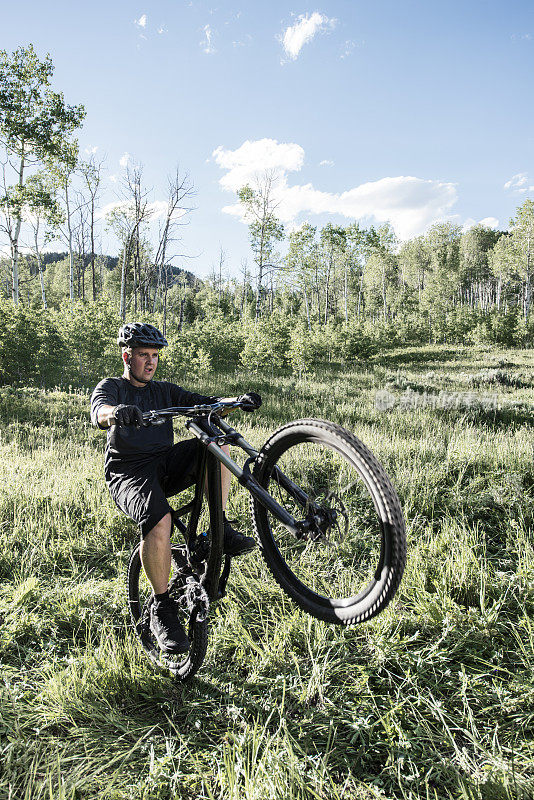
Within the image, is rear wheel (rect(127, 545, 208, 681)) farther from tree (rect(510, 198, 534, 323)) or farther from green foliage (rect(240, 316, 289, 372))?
tree (rect(510, 198, 534, 323))

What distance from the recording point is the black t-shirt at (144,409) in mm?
2795

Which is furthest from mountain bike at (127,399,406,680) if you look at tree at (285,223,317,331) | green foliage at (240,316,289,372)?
tree at (285,223,317,331)

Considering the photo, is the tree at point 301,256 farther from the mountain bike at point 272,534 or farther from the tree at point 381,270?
the mountain bike at point 272,534

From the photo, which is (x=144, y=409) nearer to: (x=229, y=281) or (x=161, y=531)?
(x=161, y=531)

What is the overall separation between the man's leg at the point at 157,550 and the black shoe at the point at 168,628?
0.68 feet

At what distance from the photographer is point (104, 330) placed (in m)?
17.8

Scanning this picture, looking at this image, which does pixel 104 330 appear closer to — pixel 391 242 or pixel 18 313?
pixel 18 313

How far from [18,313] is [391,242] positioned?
45500 mm

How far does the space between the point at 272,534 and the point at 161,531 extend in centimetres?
72

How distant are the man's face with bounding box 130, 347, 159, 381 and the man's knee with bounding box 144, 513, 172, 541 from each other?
1.15m

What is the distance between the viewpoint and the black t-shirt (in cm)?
279

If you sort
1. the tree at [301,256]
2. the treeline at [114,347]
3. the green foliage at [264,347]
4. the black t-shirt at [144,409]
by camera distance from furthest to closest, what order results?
1. the tree at [301,256]
2. the green foliage at [264,347]
3. the treeline at [114,347]
4. the black t-shirt at [144,409]

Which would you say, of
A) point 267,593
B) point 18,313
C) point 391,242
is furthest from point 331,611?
point 391,242

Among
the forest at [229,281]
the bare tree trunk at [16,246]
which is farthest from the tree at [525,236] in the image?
the bare tree trunk at [16,246]
